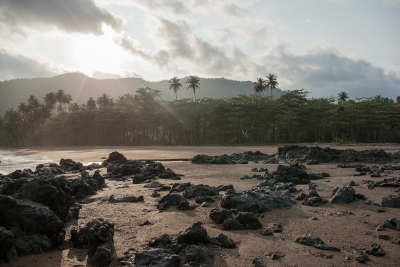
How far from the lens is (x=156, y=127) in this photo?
60688 mm

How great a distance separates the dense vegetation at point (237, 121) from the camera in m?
48.4

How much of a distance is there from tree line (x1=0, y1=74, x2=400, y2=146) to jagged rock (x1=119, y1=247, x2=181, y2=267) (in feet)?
153

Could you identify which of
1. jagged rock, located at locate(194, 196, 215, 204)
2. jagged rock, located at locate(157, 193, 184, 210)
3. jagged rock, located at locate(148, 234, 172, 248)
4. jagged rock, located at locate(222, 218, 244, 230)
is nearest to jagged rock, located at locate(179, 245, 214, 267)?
jagged rock, located at locate(148, 234, 172, 248)

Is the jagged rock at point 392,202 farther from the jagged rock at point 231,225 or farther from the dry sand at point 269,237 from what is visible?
the jagged rock at point 231,225

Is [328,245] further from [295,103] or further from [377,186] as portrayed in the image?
[295,103]

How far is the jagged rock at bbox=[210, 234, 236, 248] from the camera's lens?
5.34 metres

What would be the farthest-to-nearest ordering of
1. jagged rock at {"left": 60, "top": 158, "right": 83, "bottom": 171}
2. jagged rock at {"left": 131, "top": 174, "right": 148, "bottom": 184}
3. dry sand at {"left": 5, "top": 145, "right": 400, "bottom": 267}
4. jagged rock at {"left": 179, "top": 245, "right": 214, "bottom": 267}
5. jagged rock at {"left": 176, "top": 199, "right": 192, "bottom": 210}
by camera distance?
jagged rock at {"left": 60, "top": 158, "right": 83, "bottom": 171}, jagged rock at {"left": 131, "top": 174, "right": 148, "bottom": 184}, jagged rock at {"left": 176, "top": 199, "right": 192, "bottom": 210}, dry sand at {"left": 5, "top": 145, "right": 400, "bottom": 267}, jagged rock at {"left": 179, "top": 245, "right": 214, "bottom": 267}

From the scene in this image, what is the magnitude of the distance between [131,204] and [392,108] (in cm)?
5077

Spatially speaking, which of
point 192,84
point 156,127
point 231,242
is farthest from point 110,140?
point 231,242

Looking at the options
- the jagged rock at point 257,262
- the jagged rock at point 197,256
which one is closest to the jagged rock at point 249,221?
the jagged rock at point 257,262

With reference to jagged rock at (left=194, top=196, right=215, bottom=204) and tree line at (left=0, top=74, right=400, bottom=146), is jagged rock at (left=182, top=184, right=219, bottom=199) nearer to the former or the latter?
jagged rock at (left=194, top=196, right=215, bottom=204)

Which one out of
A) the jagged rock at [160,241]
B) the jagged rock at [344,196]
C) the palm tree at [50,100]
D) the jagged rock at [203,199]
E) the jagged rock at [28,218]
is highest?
the palm tree at [50,100]

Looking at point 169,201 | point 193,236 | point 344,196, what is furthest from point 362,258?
point 169,201

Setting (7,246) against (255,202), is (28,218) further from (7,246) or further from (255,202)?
(255,202)
